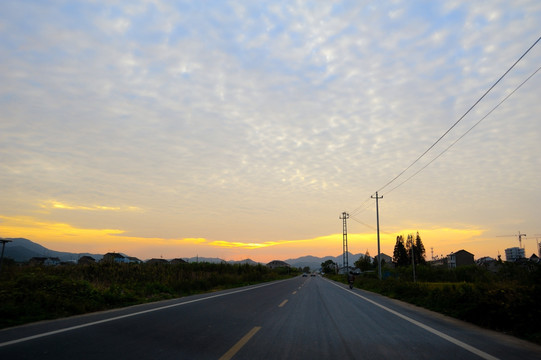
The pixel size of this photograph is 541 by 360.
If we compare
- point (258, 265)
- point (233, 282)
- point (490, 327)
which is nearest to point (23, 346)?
point (490, 327)

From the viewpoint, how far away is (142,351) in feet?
17.4

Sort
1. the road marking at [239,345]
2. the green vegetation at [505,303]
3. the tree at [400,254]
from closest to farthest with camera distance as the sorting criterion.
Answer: the road marking at [239,345] → the green vegetation at [505,303] → the tree at [400,254]

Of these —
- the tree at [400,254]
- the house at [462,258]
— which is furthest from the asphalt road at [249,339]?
the tree at [400,254]

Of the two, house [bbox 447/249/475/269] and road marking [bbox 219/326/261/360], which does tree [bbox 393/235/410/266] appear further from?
road marking [bbox 219/326/261/360]

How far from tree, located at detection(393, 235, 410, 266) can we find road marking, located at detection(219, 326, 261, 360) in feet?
500

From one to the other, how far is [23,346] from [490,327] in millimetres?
10566

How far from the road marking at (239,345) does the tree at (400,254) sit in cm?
15244

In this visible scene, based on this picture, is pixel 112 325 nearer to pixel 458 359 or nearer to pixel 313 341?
pixel 313 341

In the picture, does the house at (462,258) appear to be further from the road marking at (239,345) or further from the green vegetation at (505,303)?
the road marking at (239,345)

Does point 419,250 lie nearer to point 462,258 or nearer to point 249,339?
point 462,258

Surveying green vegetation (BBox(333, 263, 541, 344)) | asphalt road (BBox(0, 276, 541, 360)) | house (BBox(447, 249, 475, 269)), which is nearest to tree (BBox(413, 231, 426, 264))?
house (BBox(447, 249, 475, 269))

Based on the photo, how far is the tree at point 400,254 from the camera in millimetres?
146375

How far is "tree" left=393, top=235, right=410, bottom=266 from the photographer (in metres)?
146

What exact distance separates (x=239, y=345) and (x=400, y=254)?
156827mm
